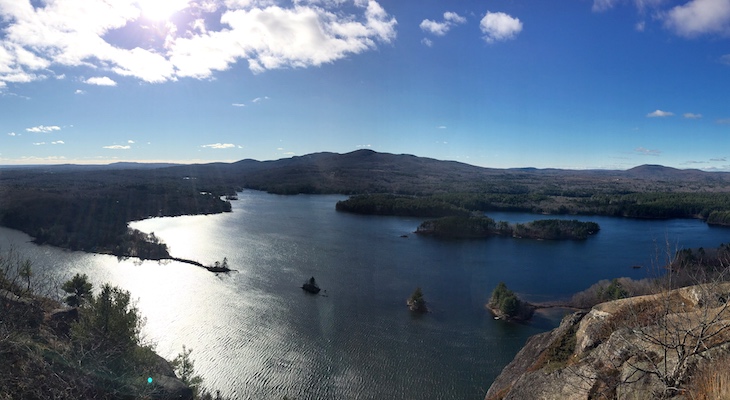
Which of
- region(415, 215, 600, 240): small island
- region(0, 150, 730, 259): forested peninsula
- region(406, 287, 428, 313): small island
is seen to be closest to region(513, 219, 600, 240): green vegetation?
region(415, 215, 600, 240): small island

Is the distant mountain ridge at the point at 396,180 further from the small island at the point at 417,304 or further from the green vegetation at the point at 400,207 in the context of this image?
the small island at the point at 417,304

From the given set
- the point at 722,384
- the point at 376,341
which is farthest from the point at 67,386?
the point at 376,341

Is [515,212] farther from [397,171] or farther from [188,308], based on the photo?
[397,171]

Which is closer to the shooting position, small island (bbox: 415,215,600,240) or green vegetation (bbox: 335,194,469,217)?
small island (bbox: 415,215,600,240)

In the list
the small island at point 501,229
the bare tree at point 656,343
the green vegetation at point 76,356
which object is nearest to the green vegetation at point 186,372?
the green vegetation at point 76,356

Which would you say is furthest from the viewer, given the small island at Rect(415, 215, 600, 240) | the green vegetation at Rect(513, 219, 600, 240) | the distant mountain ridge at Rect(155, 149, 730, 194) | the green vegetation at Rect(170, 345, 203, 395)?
the distant mountain ridge at Rect(155, 149, 730, 194)

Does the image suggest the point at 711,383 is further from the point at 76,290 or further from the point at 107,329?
the point at 76,290

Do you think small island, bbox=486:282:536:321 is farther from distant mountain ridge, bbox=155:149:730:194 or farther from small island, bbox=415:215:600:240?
distant mountain ridge, bbox=155:149:730:194
